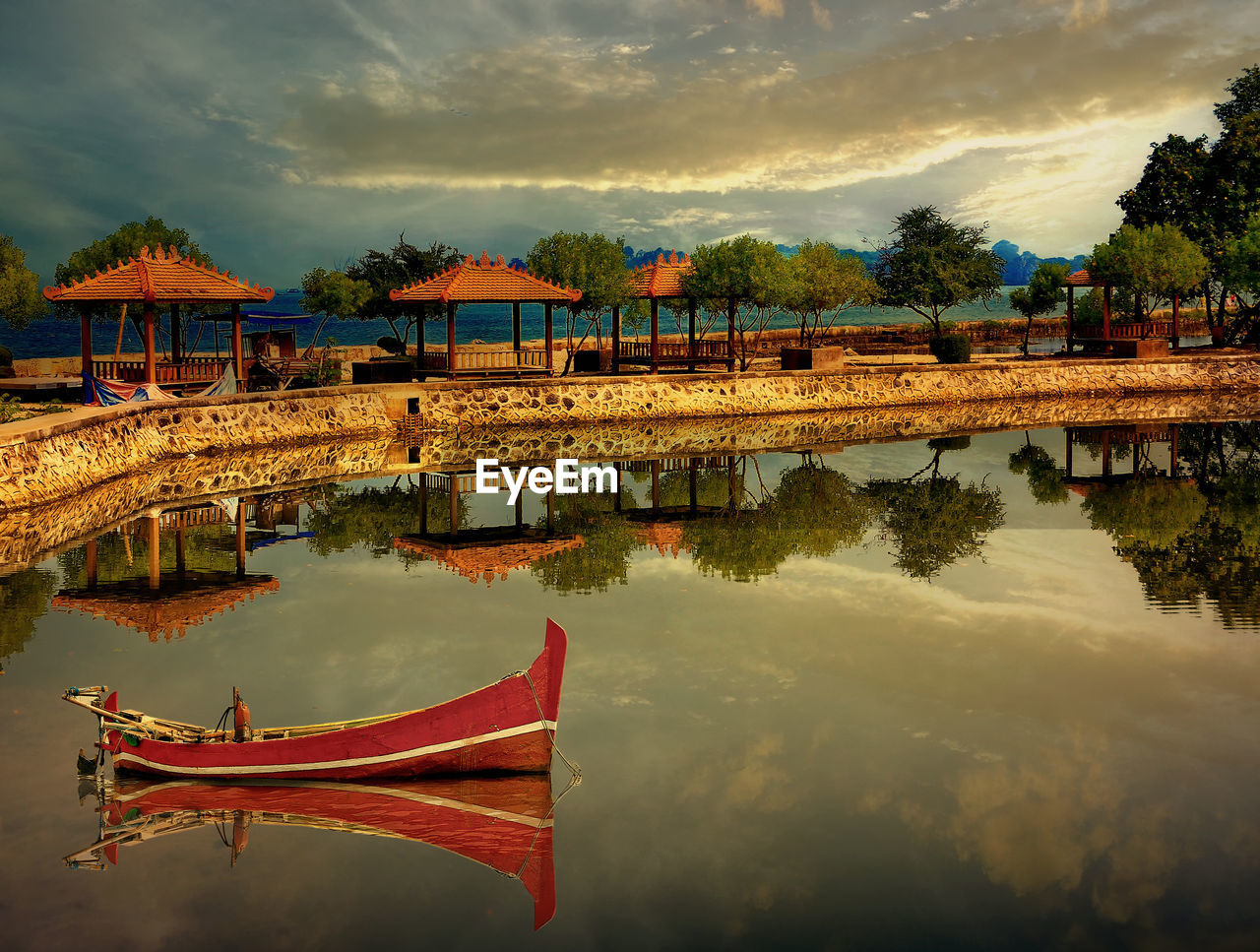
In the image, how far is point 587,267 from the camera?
3862 cm

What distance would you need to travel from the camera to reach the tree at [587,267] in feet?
126

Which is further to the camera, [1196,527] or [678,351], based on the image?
[678,351]

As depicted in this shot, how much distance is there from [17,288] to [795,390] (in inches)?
1238

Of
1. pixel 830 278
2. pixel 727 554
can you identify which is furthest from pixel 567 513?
pixel 830 278

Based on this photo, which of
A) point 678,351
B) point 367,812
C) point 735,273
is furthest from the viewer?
point 678,351

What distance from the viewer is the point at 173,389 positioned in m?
29.5

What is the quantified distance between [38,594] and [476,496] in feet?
32.0

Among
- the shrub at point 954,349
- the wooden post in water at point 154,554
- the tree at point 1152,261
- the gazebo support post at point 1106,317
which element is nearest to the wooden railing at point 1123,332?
the gazebo support post at point 1106,317

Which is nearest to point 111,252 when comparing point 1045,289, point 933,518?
point 933,518

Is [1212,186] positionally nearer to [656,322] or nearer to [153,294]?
[656,322]

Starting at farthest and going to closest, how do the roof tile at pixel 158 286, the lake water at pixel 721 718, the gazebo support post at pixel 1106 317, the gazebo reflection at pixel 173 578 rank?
the gazebo support post at pixel 1106 317, the roof tile at pixel 158 286, the gazebo reflection at pixel 173 578, the lake water at pixel 721 718

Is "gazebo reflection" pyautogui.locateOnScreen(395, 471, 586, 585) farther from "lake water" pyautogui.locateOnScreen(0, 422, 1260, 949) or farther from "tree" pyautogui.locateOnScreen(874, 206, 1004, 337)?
"tree" pyautogui.locateOnScreen(874, 206, 1004, 337)

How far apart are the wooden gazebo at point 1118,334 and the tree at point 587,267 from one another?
20373mm

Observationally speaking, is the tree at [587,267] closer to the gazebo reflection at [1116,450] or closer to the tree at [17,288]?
the gazebo reflection at [1116,450]
